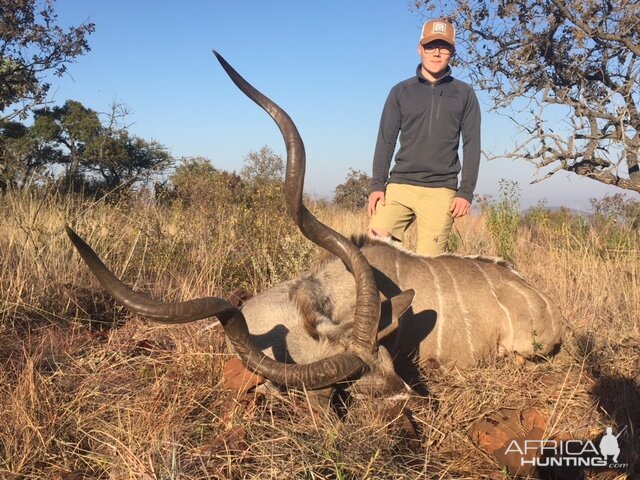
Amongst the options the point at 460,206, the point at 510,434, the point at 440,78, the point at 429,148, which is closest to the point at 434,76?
the point at 440,78

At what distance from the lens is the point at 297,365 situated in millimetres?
2627

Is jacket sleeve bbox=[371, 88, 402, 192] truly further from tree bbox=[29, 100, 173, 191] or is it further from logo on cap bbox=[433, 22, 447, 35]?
tree bbox=[29, 100, 173, 191]

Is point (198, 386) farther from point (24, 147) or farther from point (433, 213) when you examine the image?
point (24, 147)

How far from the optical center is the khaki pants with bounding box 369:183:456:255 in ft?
14.8

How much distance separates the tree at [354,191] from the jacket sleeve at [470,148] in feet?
37.2

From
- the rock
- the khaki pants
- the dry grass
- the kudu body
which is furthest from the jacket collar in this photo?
the rock

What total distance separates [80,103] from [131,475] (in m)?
17.4

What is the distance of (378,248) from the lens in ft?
12.8

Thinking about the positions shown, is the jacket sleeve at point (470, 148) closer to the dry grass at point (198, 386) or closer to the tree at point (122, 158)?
the dry grass at point (198, 386)

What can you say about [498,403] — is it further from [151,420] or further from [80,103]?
[80,103]

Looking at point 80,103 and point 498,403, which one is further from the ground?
point 80,103

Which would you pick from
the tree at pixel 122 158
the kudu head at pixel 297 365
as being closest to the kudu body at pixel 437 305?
the kudu head at pixel 297 365

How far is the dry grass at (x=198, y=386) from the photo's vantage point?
224 centimetres

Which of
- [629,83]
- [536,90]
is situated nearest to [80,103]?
[536,90]
